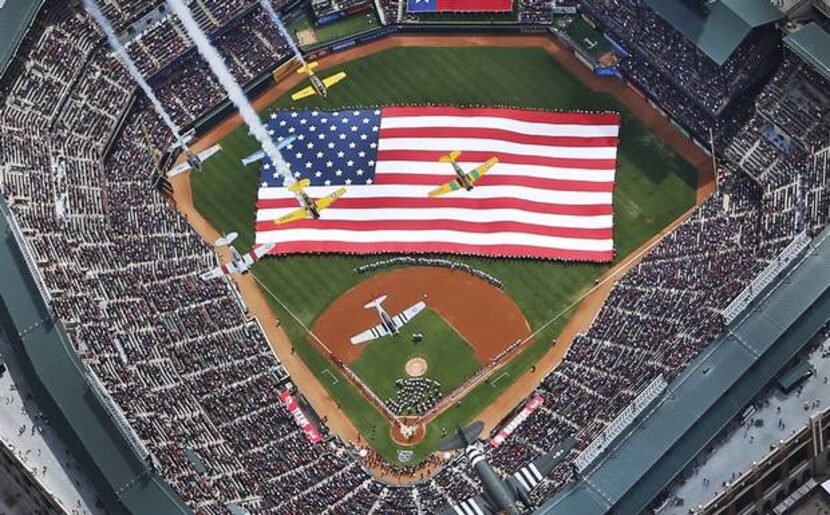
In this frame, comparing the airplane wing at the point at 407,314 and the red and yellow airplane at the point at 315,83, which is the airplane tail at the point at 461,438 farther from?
the red and yellow airplane at the point at 315,83

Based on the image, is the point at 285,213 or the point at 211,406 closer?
the point at 211,406

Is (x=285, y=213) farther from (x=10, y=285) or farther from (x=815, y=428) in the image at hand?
(x=815, y=428)

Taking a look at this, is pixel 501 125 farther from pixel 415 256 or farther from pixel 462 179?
pixel 415 256

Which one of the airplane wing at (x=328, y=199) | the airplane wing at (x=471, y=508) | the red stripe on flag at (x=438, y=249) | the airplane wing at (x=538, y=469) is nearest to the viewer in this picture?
the airplane wing at (x=471, y=508)

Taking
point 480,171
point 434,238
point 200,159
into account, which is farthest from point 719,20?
point 200,159

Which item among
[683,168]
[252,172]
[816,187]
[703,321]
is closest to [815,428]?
[703,321]

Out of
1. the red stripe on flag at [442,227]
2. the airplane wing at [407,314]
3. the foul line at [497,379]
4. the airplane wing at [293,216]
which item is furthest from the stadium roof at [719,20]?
the airplane wing at [293,216]
